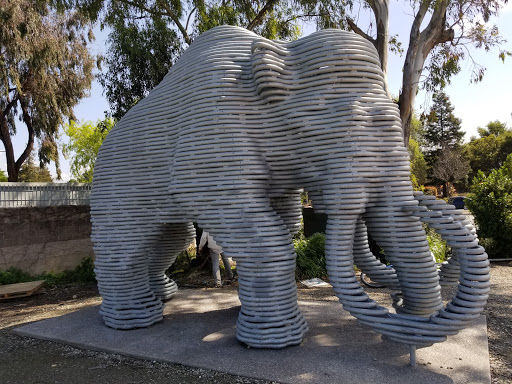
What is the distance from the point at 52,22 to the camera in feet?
49.0

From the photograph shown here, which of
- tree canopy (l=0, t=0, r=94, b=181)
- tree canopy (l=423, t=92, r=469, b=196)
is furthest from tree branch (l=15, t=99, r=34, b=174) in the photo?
tree canopy (l=423, t=92, r=469, b=196)

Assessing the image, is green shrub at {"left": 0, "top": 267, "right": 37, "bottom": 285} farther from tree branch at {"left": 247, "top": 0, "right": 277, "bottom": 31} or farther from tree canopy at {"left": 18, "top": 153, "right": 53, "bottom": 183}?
tree canopy at {"left": 18, "top": 153, "right": 53, "bottom": 183}

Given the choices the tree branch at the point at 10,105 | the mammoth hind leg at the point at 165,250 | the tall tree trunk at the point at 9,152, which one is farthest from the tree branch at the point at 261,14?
the tall tree trunk at the point at 9,152

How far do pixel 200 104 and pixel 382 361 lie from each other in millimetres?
3057

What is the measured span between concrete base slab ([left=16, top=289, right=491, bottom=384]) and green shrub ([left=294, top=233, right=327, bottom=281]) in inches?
125

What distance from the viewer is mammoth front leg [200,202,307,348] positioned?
3889mm

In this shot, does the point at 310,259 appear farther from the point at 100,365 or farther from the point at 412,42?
the point at 100,365

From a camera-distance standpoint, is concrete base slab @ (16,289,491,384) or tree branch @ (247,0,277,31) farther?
tree branch @ (247,0,277,31)

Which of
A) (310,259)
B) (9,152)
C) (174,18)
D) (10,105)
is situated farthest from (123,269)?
(9,152)

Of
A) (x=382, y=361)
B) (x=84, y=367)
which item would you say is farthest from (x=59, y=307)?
(x=382, y=361)

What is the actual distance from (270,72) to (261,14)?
Result: 634cm

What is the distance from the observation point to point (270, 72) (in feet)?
12.7

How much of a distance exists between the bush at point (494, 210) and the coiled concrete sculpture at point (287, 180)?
8.13 metres

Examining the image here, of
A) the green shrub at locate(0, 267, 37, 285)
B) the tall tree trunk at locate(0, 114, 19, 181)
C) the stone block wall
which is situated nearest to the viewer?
the green shrub at locate(0, 267, 37, 285)
